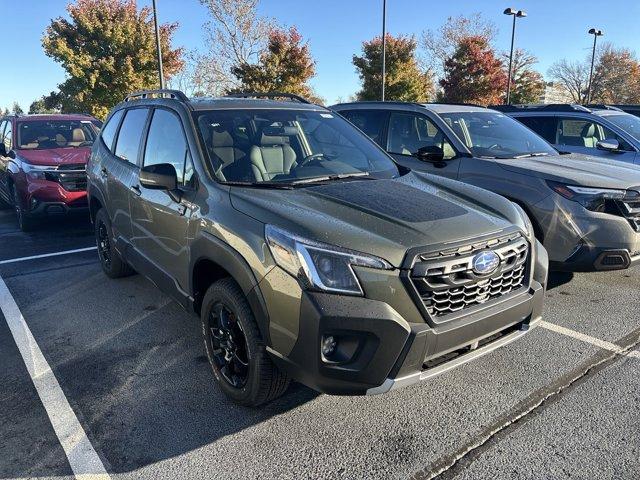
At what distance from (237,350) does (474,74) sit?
33.5 meters

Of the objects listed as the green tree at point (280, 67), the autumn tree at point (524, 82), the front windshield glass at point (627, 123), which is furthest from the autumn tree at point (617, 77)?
the front windshield glass at point (627, 123)

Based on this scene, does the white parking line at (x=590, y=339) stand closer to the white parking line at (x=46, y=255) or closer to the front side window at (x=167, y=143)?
the front side window at (x=167, y=143)

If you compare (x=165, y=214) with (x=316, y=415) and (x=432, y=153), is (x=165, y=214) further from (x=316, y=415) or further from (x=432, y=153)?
(x=432, y=153)

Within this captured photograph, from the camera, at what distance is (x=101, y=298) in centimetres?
473

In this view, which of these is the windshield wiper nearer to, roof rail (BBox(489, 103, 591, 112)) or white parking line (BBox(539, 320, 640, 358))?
white parking line (BBox(539, 320, 640, 358))

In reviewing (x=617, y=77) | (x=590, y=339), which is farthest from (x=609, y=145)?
(x=617, y=77)

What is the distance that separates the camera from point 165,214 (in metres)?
3.45

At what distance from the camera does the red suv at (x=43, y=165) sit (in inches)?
277

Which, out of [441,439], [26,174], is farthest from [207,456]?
[26,174]

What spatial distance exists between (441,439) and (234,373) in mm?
1212

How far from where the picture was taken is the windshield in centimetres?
783

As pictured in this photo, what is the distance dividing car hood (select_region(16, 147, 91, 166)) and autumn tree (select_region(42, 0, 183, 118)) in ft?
44.5

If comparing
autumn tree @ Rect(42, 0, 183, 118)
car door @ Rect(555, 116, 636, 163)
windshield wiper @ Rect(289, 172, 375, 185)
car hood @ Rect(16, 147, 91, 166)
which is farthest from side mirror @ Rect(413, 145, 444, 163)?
autumn tree @ Rect(42, 0, 183, 118)

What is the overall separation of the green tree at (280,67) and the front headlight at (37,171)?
63.2ft
